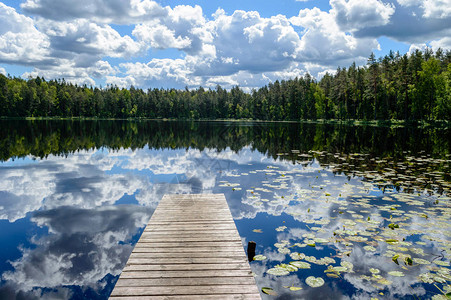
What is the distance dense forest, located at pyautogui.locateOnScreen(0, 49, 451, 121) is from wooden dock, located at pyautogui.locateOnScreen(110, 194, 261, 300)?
71965 millimetres

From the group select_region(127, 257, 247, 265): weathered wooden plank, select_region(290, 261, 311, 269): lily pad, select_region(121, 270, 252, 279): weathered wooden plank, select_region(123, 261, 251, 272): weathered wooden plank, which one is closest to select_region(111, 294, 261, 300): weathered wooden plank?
select_region(121, 270, 252, 279): weathered wooden plank

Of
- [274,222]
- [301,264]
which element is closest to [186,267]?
[301,264]

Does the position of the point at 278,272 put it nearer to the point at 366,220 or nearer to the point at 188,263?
the point at 188,263

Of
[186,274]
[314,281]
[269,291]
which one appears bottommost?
[269,291]

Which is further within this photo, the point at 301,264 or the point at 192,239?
the point at 192,239

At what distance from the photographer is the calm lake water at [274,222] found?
21.0ft

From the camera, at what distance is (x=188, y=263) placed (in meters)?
5.96

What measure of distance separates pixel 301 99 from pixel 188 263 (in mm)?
113346

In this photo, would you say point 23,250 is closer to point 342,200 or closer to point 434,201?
point 342,200

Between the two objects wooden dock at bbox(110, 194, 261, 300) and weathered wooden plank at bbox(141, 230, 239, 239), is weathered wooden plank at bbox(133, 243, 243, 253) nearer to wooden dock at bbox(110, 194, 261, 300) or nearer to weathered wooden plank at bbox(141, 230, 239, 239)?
wooden dock at bbox(110, 194, 261, 300)

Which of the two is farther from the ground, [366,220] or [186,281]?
[186,281]

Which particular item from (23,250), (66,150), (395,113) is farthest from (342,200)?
(395,113)

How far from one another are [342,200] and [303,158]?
1155 centimetres

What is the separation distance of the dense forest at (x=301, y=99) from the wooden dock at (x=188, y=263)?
Result: 2833 inches
